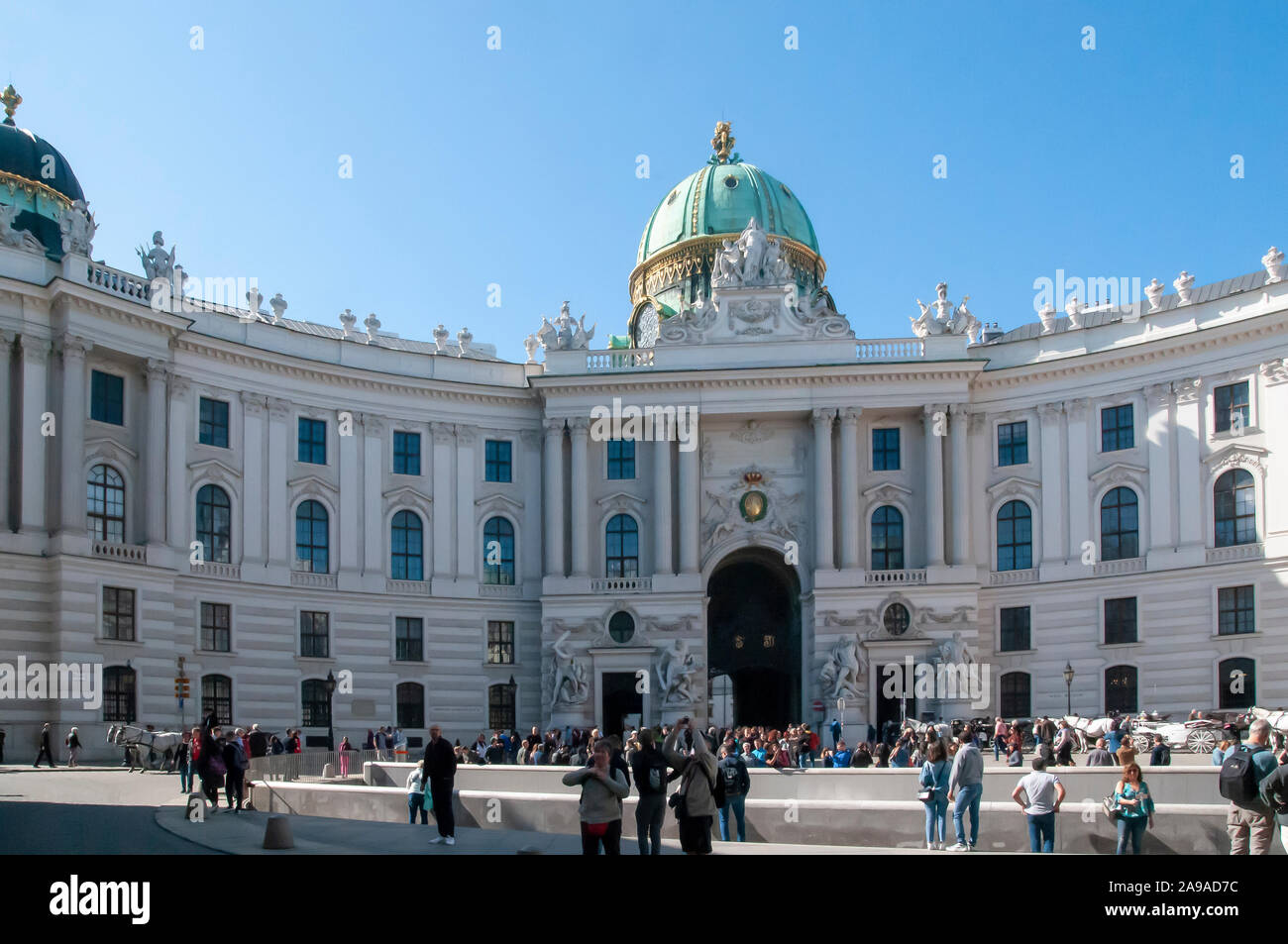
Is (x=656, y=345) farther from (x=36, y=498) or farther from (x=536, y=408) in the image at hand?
(x=36, y=498)

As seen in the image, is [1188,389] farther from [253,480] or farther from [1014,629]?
[253,480]

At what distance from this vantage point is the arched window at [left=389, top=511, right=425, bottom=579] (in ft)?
184

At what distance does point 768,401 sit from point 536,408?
33.8ft

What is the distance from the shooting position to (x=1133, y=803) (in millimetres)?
17953

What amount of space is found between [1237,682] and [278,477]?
37.1 meters

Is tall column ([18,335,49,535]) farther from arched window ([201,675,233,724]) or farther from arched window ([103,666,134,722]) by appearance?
arched window ([201,675,233,724])

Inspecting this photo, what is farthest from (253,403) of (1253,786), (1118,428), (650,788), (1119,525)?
(1253,786)

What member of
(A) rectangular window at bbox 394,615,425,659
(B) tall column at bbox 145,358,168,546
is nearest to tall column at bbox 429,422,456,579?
(A) rectangular window at bbox 394,615,425,659

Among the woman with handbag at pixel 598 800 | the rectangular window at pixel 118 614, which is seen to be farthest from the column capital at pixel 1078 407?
the woman with handbag at pixel 598 800

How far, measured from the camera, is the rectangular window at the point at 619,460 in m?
58.2

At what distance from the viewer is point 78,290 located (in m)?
45.4

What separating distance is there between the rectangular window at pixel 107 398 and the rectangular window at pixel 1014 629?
3508cm
